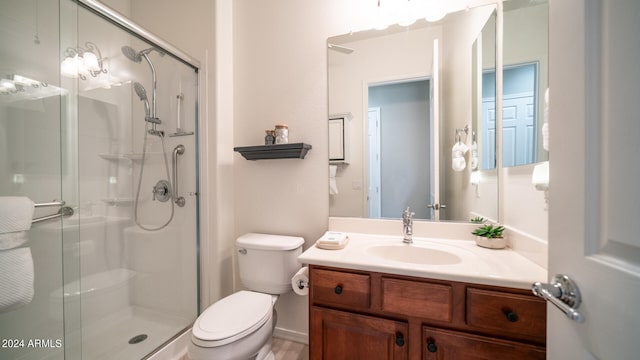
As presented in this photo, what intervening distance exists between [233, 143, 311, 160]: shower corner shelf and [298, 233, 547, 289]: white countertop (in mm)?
638

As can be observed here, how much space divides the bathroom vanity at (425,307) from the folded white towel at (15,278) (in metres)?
1.36

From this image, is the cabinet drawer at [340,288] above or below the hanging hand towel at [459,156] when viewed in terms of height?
below

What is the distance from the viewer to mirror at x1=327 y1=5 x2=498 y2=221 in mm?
1301

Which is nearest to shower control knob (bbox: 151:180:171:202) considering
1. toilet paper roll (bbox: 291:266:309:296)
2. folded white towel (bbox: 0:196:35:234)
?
folded white towel (bbox: 0:196:35:234)

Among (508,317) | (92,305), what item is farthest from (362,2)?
(92,305)

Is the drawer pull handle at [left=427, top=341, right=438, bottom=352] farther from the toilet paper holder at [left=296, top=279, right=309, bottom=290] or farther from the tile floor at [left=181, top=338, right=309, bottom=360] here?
the tile floor at [left=181, top=338, right=309, bottom=360]

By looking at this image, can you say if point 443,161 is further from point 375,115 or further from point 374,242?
point 374,242

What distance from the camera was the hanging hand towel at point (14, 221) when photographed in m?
1.00

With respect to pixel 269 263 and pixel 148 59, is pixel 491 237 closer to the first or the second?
pixel 269 263

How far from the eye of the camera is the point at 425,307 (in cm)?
89

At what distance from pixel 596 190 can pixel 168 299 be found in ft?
7.35

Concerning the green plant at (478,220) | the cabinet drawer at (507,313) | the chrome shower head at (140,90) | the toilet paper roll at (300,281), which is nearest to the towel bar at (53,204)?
the chrome shower head at (140,90)

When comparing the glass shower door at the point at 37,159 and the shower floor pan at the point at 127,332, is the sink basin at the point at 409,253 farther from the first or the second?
the glass shower door at the point at 37,159

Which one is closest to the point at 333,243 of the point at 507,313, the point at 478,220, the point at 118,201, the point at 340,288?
the point at 340,288
